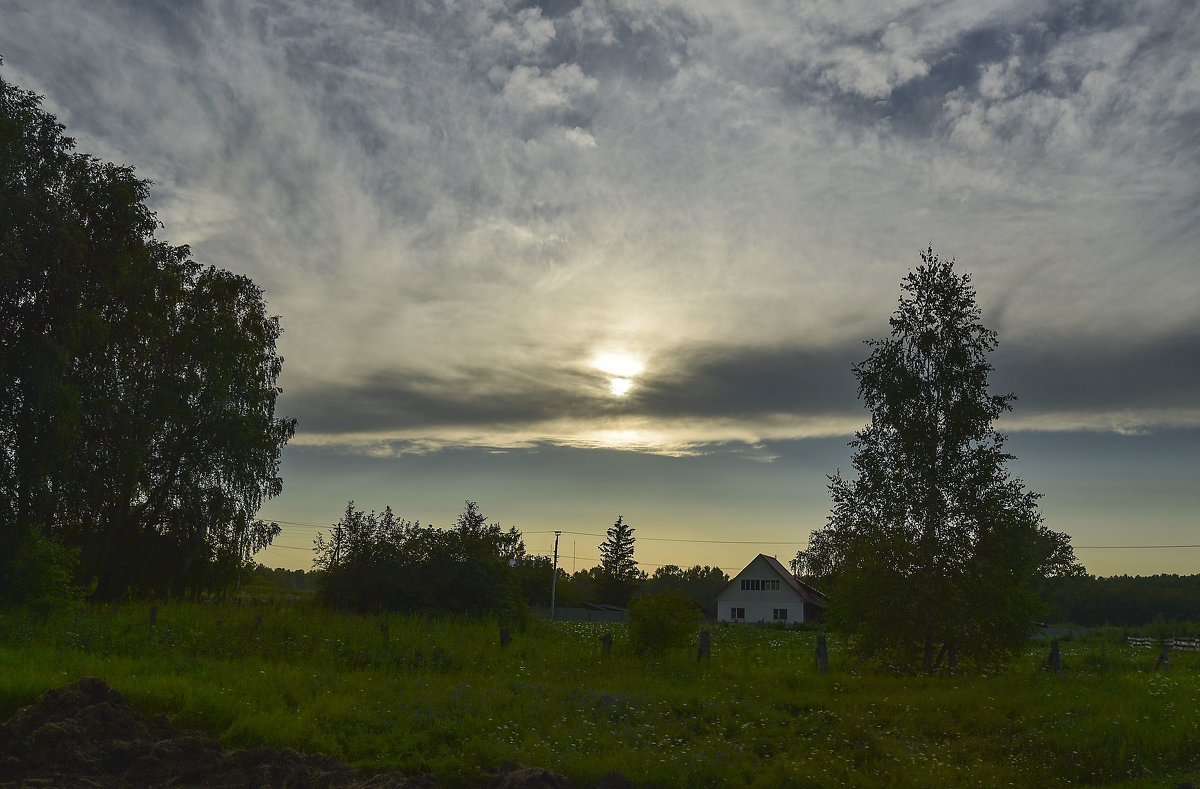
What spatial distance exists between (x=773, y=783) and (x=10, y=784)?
11.7 metres

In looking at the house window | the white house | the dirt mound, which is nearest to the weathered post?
the dirt mound

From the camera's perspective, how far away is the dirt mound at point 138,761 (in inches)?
490

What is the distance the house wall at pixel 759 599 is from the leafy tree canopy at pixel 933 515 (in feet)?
174

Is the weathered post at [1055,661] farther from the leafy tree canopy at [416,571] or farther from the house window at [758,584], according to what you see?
the house window at [758,584]

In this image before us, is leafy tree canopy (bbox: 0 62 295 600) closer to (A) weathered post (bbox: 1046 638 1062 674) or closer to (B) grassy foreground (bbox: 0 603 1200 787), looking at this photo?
(B) grassy foreground (bbox: 0 603 1200 787)

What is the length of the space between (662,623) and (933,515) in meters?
9.09

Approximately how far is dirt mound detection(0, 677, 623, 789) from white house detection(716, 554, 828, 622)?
6720 centimetres

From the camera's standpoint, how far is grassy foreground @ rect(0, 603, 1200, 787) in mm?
14219

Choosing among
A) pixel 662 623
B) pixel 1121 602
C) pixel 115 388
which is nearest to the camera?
pixel 662 623

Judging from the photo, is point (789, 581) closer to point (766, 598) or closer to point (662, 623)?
point (766, 598)

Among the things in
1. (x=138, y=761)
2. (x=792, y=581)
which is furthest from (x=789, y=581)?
(x=138, y=761)

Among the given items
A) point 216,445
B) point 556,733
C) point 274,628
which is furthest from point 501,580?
point 556,733

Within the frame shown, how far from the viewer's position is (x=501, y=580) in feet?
107

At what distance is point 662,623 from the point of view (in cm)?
2395
